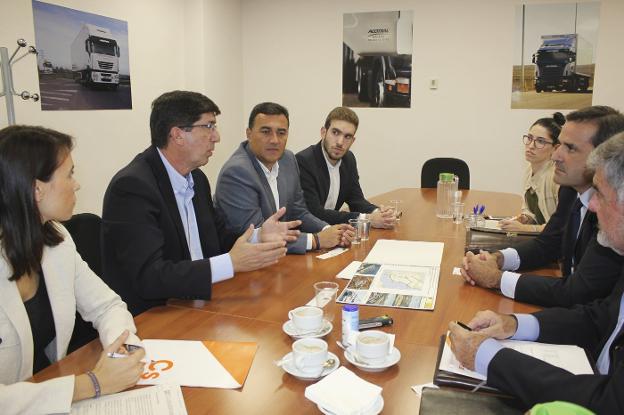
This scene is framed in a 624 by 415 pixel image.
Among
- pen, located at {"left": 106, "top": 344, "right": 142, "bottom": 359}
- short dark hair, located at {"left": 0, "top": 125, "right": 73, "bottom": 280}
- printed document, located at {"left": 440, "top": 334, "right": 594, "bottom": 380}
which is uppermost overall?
short dark hair, located at {"left": 0, "top": 125, "right": 73, "bottom": 280}

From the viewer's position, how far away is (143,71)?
495cm

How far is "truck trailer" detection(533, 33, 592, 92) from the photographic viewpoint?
5.32 metres

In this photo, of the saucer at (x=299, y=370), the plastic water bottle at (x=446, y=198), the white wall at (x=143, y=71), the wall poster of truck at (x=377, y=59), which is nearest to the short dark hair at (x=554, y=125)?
the plastic water bottle at (x=446, y=198)

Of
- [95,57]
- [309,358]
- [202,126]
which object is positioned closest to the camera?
[309,358]

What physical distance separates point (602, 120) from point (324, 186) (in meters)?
2.02

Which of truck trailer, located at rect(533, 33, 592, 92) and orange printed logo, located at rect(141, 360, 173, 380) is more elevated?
truck trailer, located at rect(533, 33, 592, 92)

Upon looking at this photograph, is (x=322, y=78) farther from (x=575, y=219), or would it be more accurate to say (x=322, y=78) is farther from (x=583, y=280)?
(x=583, y=280)

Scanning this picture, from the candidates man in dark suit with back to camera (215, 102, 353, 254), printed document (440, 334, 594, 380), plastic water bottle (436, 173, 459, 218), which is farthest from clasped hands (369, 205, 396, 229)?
printed document (440, 334, 594, 380)

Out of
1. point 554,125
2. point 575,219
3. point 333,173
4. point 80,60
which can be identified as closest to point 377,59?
point 333,173

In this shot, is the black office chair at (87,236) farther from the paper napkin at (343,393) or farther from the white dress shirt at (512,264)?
the white dress shirt at (512,264)

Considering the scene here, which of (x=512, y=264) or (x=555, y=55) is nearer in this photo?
(x=512, y=264)

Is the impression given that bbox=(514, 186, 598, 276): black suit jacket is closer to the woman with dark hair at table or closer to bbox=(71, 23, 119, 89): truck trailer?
the woman with dark hair at table

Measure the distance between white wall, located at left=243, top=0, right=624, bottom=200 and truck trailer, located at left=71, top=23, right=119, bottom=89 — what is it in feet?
7.17

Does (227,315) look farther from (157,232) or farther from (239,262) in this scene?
(157,232)
